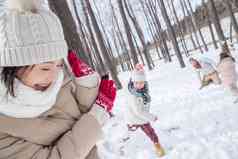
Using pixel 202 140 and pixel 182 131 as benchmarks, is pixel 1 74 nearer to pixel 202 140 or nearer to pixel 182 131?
pixel 202 140

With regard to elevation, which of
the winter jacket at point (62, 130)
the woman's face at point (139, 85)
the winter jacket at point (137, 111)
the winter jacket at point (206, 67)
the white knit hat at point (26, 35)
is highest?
the white knit hat at point (26, 35)

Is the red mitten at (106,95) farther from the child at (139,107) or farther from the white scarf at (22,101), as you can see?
the child at (139,107)

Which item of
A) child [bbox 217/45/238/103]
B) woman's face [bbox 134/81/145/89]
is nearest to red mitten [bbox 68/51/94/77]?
woman's face [bbox 134/81/145/89]

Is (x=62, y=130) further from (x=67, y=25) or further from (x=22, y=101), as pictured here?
(x=67, y=25)

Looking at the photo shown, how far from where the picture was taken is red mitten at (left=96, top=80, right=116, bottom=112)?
158cm

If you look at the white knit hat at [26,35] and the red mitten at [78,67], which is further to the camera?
the red mitten at [78,67]

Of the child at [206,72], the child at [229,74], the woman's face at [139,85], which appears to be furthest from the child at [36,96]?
the child at [206,72]

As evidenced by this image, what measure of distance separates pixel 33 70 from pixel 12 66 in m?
0.08

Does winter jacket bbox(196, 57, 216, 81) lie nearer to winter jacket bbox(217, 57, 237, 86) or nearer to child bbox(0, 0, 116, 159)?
winter jacket bbox(217, 57, 237, 86)

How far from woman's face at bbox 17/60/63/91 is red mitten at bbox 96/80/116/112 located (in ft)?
0.78

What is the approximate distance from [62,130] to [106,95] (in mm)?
236

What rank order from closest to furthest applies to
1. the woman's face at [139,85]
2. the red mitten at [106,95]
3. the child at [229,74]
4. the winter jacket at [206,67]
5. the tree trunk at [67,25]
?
the red mitten at [106,95] → the tree trunk at [67,25] → the woman's face at [139,85] → the child at [229,74] → the winter jacket at [206,67]

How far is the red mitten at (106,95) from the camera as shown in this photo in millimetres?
1580

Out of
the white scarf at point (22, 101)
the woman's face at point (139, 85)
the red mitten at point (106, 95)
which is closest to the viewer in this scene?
the white scarf at point (22, 101)
